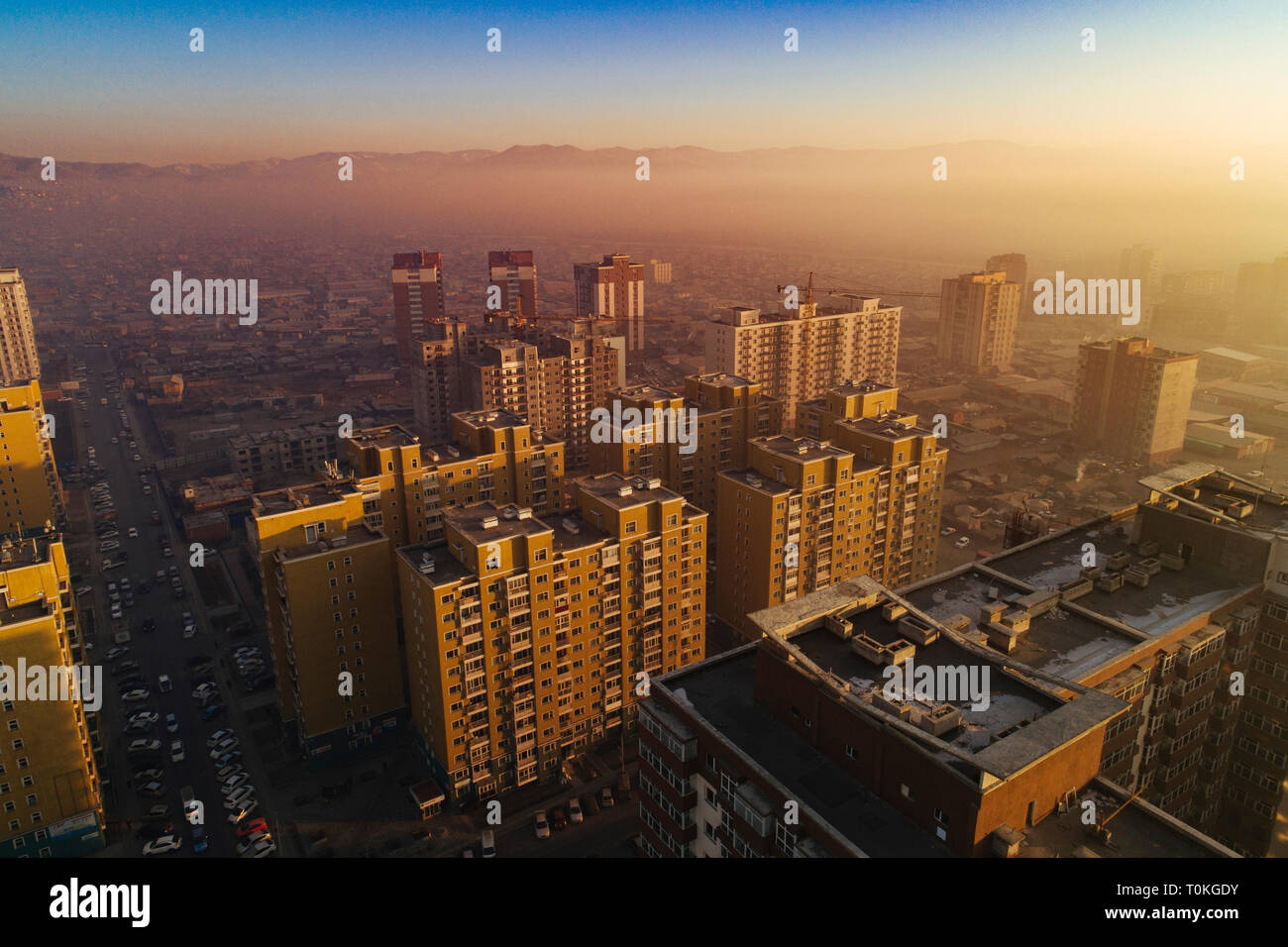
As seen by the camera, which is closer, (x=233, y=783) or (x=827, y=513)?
(x=233, y=783)

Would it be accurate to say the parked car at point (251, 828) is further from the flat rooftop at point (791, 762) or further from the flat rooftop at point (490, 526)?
the flat rooftop at point (791, 762)

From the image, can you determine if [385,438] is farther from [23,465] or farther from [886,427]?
[23,465]

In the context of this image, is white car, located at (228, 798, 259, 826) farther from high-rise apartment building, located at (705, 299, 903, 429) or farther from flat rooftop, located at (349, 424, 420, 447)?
high-rise apartment building, located at (705, 299, 903, 429)

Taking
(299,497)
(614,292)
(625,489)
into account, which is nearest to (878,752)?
(625,489)

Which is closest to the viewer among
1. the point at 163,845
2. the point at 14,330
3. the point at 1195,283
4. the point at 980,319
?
→ the point at 163,845

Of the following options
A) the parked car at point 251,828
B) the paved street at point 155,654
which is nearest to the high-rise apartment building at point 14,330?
the paved street at point 155,654
